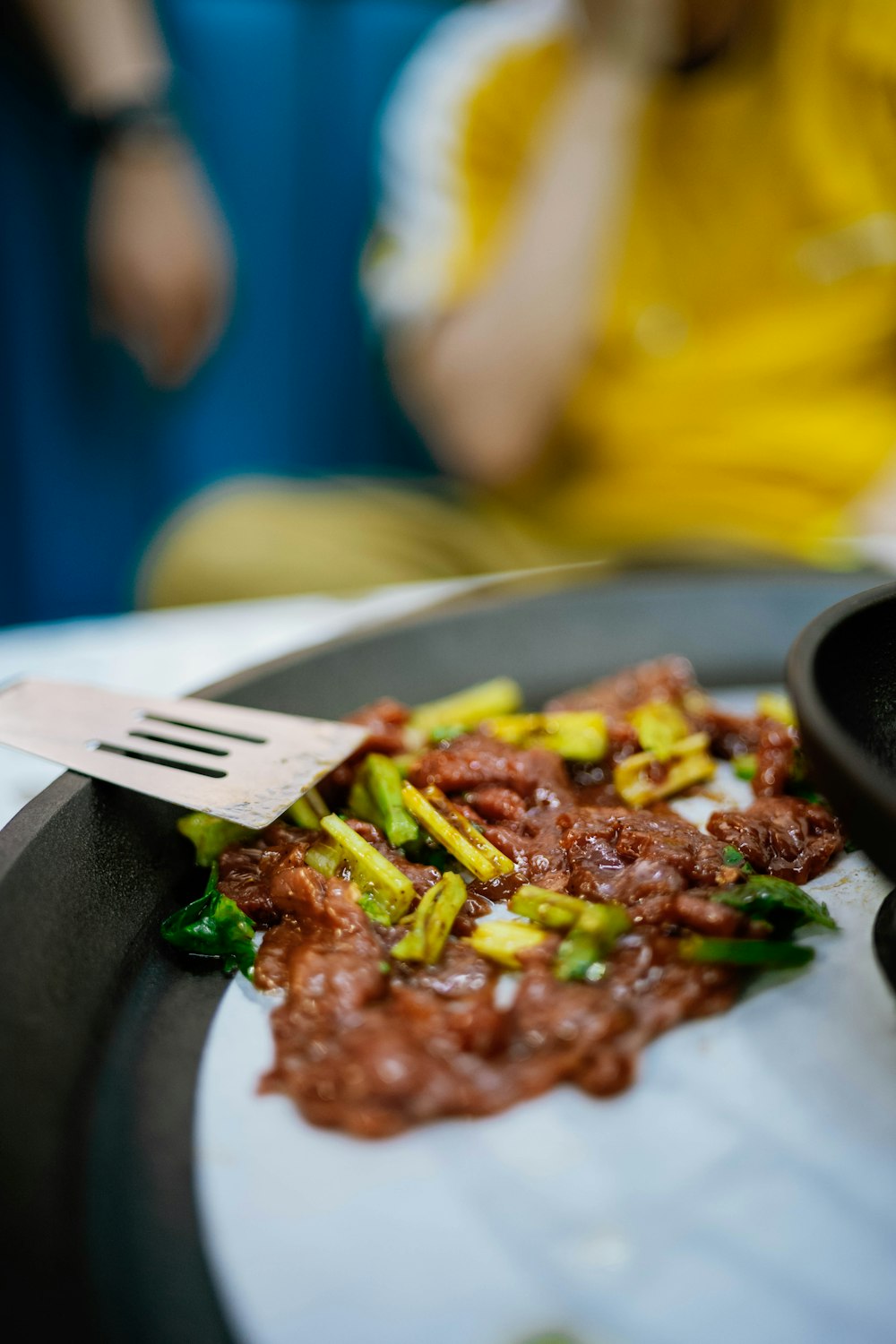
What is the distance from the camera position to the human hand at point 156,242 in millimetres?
2785

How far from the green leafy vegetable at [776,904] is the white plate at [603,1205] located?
74 mm

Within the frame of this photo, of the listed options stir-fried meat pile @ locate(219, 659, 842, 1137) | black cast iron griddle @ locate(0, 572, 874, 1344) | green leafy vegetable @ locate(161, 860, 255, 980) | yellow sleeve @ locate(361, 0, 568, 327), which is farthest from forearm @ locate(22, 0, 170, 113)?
green leafy vegetable @ locate(161, 860, 255, 980)

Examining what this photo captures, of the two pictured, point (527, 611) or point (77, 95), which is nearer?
point (527, 611)

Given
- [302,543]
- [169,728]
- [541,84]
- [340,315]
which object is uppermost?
[541,84]

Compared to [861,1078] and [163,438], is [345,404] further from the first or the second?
[861,1078]

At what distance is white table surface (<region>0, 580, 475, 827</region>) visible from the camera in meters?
1.37

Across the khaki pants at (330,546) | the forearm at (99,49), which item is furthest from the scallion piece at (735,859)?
the forearm at (99,49)

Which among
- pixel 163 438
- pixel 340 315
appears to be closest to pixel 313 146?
pixel 340 315

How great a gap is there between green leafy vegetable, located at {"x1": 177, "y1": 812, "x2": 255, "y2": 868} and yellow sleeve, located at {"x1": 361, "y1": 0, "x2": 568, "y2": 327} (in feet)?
5.91

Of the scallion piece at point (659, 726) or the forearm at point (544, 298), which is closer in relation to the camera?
the scallion piece at point (659, 726)

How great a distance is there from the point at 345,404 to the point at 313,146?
872 millimetres

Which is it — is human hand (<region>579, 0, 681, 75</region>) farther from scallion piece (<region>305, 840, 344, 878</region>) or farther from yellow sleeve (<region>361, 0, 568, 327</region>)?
scallion piece (<region>305, 840, 344, 878</region>)

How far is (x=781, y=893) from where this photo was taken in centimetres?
81

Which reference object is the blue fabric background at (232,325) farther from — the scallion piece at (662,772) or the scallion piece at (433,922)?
the scallion piece at (433,922)
